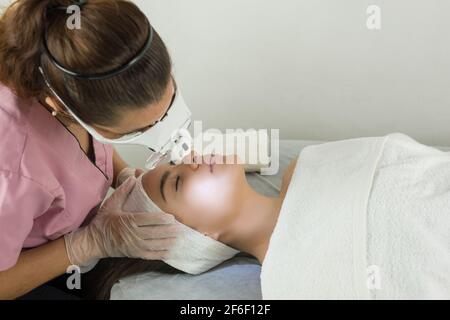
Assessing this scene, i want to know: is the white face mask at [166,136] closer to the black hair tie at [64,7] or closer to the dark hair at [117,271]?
the black hair tie at [64,7]

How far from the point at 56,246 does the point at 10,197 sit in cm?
25

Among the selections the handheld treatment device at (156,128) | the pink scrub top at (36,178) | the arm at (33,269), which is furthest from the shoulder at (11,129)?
the arm at (33,269)

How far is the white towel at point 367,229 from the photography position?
98 centimetres

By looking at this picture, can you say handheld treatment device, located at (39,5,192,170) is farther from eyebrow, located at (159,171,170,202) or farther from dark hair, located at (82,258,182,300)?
dark hair, located at (82,258,182,300)

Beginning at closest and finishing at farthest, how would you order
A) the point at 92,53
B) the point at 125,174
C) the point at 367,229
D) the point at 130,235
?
1. the point at 92,53
2. the point at 367,229
3. the point at 130,235
4. the point at 125,174

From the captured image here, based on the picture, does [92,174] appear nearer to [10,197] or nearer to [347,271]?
[10,197]

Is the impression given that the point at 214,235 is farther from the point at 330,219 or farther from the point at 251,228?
the point at 330,219

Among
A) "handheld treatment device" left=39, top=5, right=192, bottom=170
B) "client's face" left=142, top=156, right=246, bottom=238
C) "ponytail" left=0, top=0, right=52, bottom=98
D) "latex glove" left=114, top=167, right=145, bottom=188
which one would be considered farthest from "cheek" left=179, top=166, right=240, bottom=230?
"ponytail" left=0, top=0, right=52, bottom=98

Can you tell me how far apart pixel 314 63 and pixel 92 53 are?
1.03m

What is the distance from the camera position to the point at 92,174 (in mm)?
1197

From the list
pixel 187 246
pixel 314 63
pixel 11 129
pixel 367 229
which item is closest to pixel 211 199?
pixel 187 246

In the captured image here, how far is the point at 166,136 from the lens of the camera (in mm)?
1012

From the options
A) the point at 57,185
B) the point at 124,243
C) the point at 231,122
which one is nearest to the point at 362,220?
the point at 124,243

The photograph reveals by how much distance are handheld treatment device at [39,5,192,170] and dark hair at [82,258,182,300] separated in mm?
334
